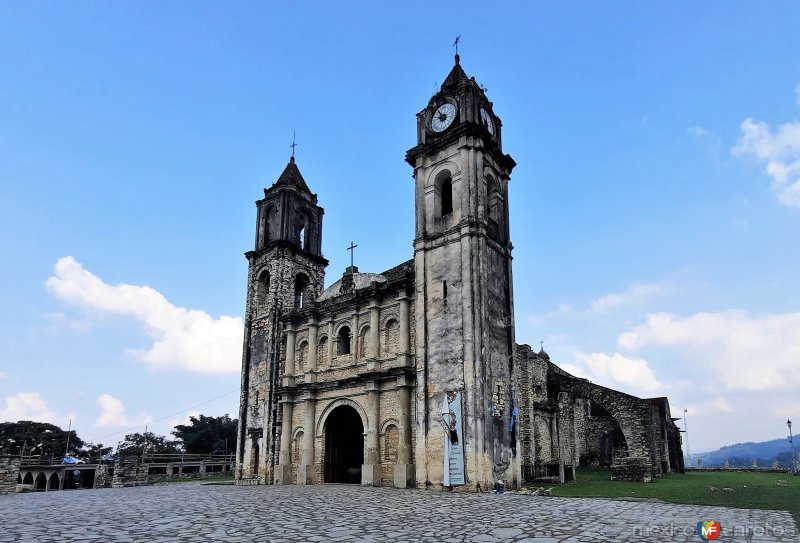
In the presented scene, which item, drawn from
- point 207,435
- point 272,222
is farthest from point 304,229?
point 207,435

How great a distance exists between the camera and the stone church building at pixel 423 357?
1934cm

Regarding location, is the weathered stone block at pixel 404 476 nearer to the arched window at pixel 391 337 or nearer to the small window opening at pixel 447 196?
the arched window at pixel 391 337

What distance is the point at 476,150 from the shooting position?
21609mm

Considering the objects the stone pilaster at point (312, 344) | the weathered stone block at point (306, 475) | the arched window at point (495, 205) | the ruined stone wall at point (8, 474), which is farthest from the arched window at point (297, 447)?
the arched window at point (495, 205)

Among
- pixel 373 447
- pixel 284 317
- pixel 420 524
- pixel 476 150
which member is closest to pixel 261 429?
pixel 284 317

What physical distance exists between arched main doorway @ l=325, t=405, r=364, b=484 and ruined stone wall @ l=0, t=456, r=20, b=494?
12118 millimetres

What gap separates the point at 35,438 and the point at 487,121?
4802cm

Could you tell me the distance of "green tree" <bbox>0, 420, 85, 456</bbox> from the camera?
4711 cm

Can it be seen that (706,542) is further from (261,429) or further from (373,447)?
(261,429)

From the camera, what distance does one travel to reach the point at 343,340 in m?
25.2

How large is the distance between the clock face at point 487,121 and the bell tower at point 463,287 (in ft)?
0.16

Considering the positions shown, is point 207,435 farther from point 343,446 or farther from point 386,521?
point 386,521

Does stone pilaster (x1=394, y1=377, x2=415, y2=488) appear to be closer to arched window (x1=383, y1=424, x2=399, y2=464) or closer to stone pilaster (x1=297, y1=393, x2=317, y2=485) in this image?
arched window (x1=383, y1=424, x2=399, y2=464)

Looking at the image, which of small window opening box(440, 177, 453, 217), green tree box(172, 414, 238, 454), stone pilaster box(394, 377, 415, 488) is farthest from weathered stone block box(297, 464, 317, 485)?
green tree box(172, 414, 238, 454)
